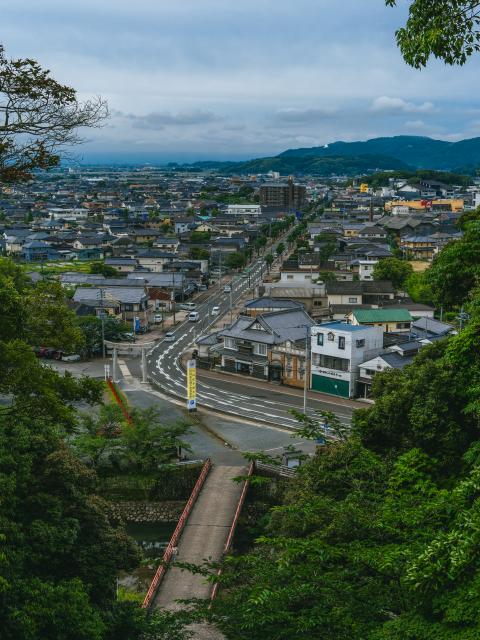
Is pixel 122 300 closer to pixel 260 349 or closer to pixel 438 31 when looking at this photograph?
pixel 260 349

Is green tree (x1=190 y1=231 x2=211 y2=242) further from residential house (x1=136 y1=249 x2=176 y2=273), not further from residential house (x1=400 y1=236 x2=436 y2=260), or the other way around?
residential house (x1=400 y1=236 x2=436 y2=260)

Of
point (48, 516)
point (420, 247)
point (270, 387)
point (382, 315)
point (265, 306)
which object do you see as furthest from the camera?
point (420, 247)

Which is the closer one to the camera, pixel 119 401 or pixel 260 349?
pixel 119 401

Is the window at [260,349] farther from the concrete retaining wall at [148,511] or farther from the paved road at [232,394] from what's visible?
the concrete retaining wall at [148,511]

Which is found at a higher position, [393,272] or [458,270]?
[458,270]

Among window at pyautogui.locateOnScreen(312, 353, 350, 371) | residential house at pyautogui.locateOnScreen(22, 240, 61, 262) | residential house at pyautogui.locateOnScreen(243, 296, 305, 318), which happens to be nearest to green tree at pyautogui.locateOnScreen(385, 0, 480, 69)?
window at pyautogui.locateOnScreen(312, 353, 350, 371)

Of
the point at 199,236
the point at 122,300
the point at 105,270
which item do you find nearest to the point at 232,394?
the point at 122,300

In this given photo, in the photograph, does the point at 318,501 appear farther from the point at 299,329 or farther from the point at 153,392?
the point at 299,329
